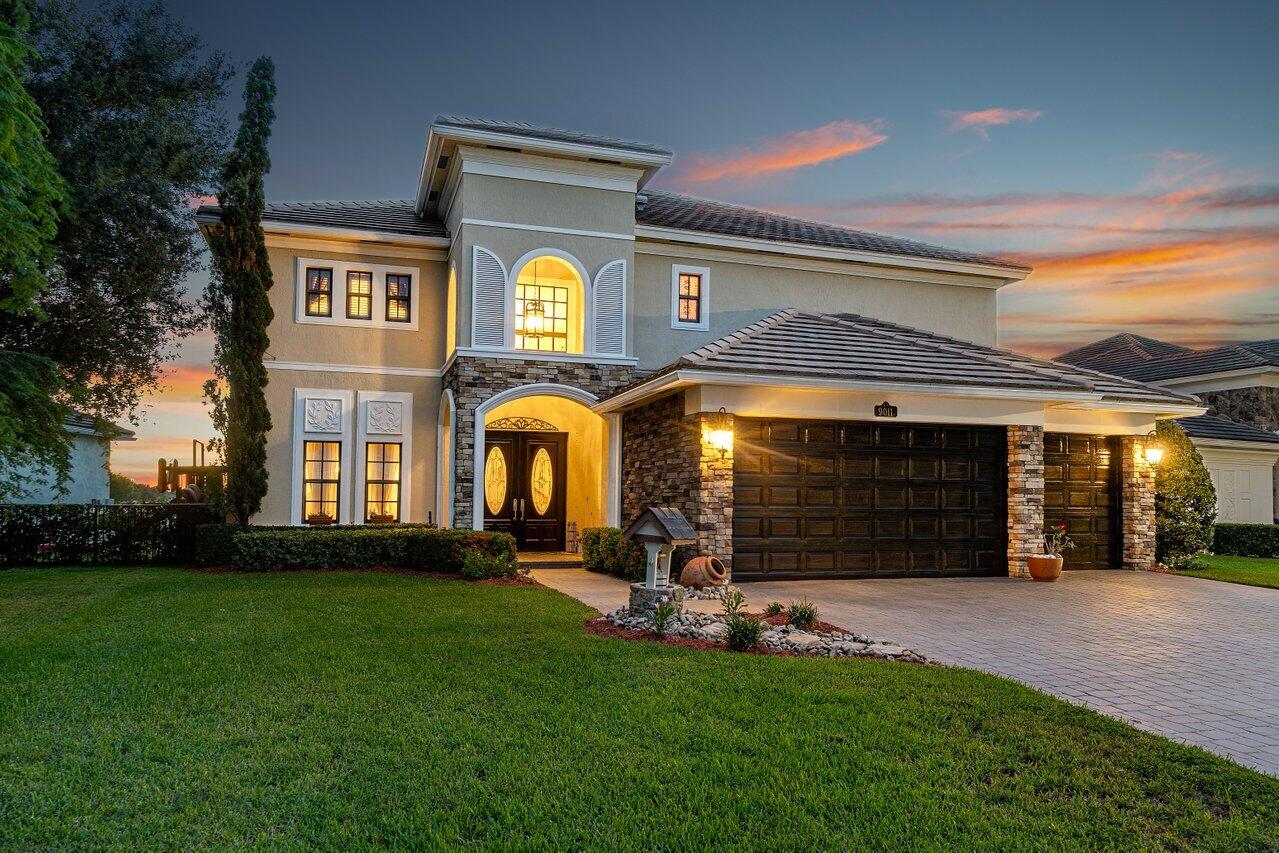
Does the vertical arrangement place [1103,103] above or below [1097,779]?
above

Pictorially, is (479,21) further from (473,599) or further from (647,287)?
(473,599)

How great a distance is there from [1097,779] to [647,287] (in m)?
13.8

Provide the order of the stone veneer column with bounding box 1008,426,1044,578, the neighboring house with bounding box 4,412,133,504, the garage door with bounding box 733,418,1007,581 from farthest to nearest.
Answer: the neighboring house with bounding box 4,412,133,504 < the stone veneer column with bounding box 1008,426,1044,578 < the garage door with bounding box 733,418,1007,581

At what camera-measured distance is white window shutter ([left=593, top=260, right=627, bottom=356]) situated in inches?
619

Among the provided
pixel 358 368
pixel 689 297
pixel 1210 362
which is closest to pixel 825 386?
pixel 689 297

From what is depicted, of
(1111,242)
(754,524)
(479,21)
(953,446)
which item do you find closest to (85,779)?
(754,524)

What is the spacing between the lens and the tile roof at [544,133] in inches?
572

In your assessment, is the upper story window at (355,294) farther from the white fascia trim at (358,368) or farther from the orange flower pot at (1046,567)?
the orange flower pot at (1046,567)

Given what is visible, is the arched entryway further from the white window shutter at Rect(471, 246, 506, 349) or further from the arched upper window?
the white window shutter at Rect(471, 246, 506, 349)

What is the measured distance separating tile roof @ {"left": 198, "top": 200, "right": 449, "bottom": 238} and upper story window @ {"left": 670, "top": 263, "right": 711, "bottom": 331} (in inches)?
200

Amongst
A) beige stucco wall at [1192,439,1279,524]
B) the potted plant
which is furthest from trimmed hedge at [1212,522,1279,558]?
the potted plant

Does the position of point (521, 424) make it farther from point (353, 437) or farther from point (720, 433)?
point (720, 433)

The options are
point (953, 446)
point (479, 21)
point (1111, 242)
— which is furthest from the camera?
point (1111, 242)

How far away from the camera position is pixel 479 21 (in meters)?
15.2
